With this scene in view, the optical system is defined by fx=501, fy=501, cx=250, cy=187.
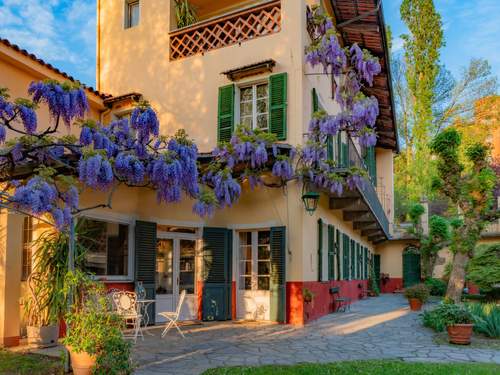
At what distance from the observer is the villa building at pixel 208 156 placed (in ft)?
31.9

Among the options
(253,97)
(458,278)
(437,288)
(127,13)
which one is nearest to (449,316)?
(458,278)

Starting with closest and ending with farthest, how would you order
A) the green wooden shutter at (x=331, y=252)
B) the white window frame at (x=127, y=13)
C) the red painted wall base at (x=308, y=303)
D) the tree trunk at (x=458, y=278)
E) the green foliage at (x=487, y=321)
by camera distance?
the green foliage at (x=487, y=321)
the red painted wall base at (x=308, y=303)
the tree trunk at (x=458, y=278)
the green wooden shutter at (x=331, y=252)
the white window frame at (x=127, y=13)

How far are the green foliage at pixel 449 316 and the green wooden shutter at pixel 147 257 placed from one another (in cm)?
527

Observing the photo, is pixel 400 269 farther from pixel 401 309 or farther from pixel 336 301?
pixel 336 301

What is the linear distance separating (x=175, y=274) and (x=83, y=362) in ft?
17.5

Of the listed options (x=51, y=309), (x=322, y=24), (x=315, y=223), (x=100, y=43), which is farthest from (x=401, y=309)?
(x=100, y=43)

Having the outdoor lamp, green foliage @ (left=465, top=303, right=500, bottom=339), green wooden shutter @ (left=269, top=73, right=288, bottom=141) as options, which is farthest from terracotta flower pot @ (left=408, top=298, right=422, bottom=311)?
green wooden shutter @ (left=269, top=73, right=288, bottom=141)

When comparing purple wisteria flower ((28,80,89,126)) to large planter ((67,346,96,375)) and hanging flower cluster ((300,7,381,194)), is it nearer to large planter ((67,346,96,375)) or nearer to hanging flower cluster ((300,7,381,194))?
large planter ((67,346,96,375))

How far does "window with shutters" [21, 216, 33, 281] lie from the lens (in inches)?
326

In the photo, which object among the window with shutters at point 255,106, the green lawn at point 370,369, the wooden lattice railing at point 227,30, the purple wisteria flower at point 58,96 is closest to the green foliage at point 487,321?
the green lawn at point 370,369

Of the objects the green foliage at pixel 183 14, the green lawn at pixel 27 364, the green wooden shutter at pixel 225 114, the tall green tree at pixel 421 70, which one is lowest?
the green lawn at pixel 27 364

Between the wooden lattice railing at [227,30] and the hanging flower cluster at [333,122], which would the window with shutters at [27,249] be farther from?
the wooden lattice railing at [227,30]

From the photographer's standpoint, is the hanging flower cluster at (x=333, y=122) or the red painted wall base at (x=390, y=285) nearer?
the hanging flower cluster at (x=333, y=122)

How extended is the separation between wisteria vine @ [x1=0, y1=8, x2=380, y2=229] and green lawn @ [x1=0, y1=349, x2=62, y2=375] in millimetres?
1699
